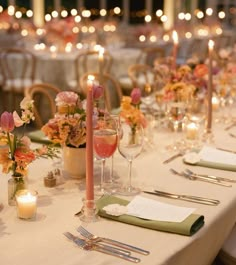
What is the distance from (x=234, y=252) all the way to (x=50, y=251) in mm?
820

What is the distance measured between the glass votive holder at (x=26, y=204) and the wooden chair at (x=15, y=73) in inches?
174

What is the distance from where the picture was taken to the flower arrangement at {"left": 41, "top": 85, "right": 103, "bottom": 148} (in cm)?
189

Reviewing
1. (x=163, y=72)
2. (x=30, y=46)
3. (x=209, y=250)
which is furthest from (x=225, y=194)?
(x=30, y=46)

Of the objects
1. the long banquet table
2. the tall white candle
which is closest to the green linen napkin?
the long banquet table

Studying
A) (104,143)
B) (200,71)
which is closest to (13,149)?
(104,143)

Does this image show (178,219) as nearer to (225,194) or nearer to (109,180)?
(225,194)

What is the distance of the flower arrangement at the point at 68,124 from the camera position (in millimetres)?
1888

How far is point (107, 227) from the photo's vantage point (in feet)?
5.12

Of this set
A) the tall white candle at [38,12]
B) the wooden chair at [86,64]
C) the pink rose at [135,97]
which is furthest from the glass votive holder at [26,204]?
the tall white candle at [38,12]

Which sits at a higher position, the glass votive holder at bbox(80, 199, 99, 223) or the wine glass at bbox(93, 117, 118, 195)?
the wine glass at bbox(93, 117, 118, 195)

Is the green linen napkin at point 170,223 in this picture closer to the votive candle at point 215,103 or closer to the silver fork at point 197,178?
the silver fork at point 197,178

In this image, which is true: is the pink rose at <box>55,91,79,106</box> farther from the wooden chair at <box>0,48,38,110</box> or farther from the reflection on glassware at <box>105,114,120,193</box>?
the wooden chair at <box>0,48,38,110</box>

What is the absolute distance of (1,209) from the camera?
1.67 metres

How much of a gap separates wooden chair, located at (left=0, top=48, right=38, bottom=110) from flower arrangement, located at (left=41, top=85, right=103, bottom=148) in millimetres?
4076
